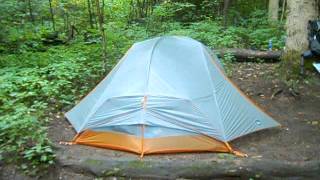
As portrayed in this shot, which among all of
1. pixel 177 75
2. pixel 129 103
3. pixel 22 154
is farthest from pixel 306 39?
pixel 22 154

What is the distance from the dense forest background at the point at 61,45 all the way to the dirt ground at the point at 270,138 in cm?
25

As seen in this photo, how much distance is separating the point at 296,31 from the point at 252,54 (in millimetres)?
2147

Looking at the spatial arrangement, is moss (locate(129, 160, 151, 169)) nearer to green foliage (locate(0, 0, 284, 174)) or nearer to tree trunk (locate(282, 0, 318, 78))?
green foliage (locate(0, 0, 284, 174))

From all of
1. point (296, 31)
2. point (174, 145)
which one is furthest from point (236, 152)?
point (296, 31)

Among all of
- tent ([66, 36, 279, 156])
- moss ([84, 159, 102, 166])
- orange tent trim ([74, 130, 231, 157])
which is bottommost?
moss ([84, 159, 102, 166])

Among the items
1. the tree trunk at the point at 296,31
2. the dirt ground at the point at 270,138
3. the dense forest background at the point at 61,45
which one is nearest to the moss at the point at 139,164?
the dirt ground at the point at 270,138

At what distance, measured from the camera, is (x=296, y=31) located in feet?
28.6

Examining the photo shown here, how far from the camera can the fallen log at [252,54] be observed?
10.7m

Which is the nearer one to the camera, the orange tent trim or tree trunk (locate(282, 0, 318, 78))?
the orange tent trim

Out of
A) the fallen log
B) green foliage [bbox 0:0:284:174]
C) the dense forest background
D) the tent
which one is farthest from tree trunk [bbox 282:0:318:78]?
the tent

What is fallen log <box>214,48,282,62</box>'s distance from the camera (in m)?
10.7

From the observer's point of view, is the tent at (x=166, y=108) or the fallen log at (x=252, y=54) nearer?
the tent at (x=166, y=108)

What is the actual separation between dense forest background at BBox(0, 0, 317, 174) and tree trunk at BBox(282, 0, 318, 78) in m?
0.06

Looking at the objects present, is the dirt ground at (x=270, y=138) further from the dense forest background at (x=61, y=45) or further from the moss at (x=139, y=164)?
the dense forest background at (x=61, y=45)
